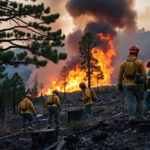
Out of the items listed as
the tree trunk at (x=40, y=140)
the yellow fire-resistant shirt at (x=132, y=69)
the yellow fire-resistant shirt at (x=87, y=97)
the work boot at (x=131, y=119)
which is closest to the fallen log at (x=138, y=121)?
the work boot at (x=131, y=119)

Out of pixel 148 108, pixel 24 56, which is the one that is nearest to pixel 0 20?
pixel 24 56

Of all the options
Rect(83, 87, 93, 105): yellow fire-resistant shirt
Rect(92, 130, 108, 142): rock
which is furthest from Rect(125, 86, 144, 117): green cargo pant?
Rect(83, 87, 93, 105): yellow fire-resistant shirt

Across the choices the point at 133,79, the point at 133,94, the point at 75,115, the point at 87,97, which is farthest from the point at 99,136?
the point at 75,115

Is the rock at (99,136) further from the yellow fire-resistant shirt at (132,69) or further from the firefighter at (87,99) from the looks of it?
the firefighter at (87,99)

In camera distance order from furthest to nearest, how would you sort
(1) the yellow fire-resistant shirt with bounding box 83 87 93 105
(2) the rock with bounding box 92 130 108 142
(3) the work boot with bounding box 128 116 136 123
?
(1) the yellow fire-resistant shirt with bounding box 83 87 93 105 → (3) the work boot with bounding box 128 116 136 123 → (2) the rock with bounding box 92 130 108 142

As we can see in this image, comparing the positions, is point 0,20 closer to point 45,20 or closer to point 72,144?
point 45,20

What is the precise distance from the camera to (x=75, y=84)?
71500 mm

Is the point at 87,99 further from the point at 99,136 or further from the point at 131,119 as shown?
the point at 99,136

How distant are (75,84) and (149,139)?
66844mm

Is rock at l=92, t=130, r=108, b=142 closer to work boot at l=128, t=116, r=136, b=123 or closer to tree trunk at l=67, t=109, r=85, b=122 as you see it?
work boot at l=128, t=116, r=136, b=123

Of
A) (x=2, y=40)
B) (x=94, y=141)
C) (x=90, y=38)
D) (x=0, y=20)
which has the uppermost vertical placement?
(x=90, y=38)

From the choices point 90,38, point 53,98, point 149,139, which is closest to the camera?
point 149,139

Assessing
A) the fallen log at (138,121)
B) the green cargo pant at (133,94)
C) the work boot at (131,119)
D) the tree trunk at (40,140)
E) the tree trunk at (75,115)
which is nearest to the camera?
the tree trunk at (40,140)

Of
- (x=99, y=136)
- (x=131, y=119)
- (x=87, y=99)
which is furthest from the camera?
(x=87, y=99)
